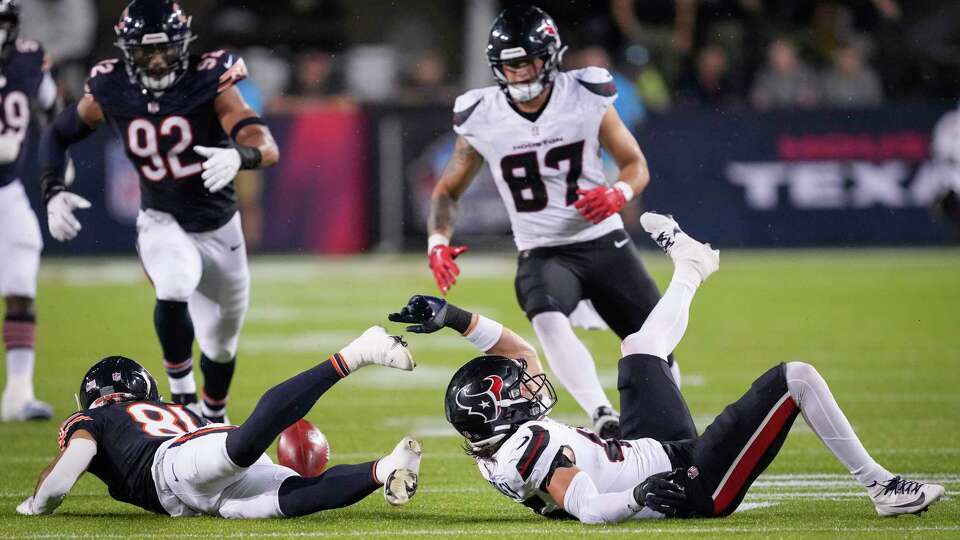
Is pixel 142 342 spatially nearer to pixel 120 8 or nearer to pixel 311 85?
pixel 311 85

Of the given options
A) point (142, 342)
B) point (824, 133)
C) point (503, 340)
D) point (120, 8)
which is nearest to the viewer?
point (503, 340)

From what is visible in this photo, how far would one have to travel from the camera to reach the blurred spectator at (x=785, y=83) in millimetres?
14453

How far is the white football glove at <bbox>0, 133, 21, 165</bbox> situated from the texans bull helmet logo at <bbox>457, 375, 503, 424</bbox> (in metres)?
3.52

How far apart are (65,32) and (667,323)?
1188 cm

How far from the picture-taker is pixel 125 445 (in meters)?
4.71

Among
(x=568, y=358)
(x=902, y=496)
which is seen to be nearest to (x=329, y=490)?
(x=568, y=358)

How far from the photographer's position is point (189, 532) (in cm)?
450

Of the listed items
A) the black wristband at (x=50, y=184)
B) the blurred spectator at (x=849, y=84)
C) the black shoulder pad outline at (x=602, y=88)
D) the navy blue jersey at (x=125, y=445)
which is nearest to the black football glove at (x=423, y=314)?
the navy blue jersey at (x=125, y=445)

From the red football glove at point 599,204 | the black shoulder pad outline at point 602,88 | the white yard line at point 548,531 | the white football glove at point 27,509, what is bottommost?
the white football glove at point 27,509

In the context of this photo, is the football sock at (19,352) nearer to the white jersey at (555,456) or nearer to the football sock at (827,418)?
the white jersey at (555,456)

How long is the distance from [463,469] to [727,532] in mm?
1673

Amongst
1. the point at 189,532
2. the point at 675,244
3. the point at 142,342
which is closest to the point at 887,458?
the point at 675,244

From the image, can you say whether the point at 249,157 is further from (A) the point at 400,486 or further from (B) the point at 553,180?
(A) the point at 400,486

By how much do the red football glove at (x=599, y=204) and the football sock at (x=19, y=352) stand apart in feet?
9.98
